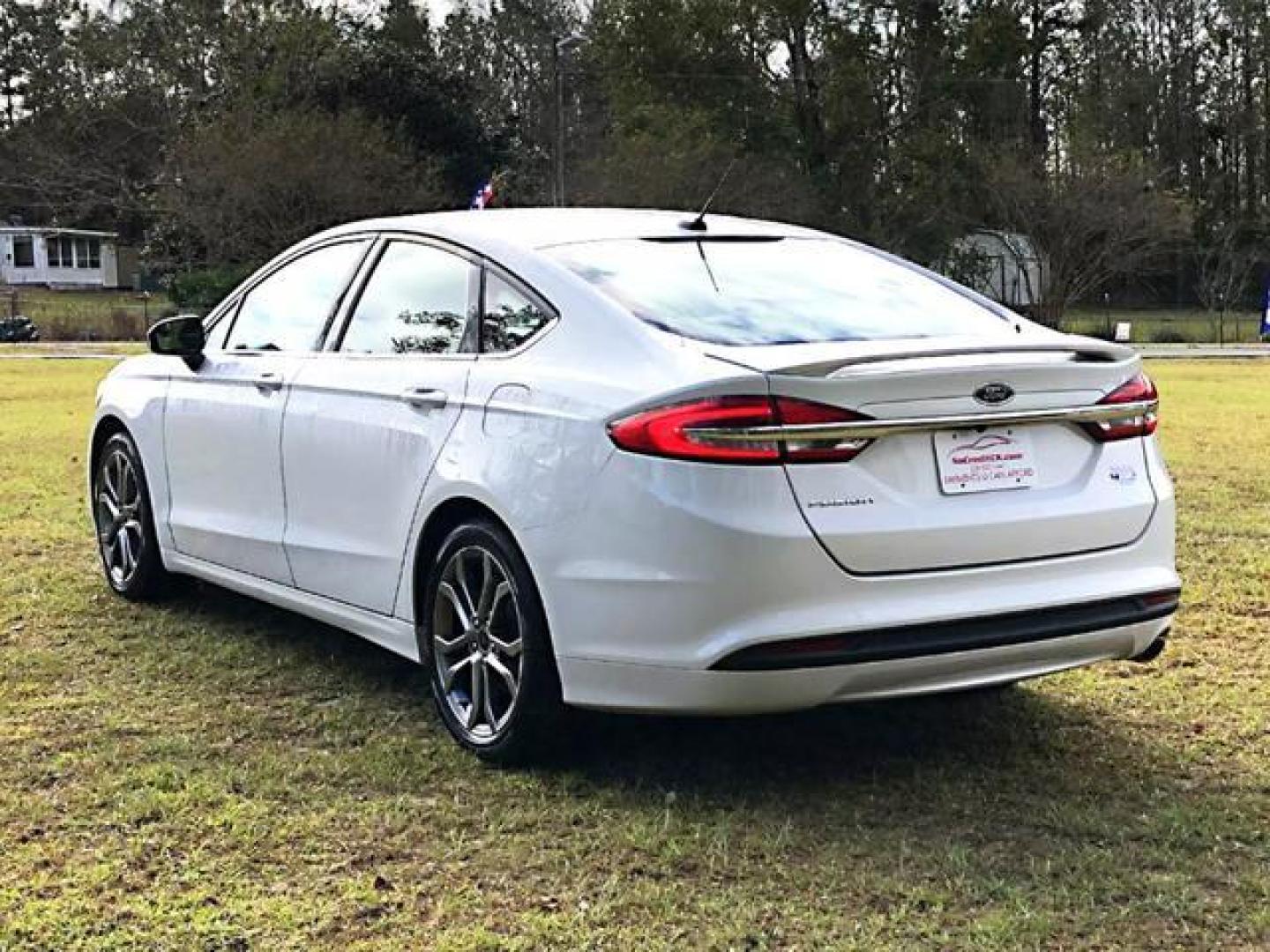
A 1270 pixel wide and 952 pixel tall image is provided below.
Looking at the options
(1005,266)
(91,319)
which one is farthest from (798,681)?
(1005,266)

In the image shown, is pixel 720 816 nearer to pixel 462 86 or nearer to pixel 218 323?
pixel 218 323

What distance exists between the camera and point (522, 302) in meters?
4.54

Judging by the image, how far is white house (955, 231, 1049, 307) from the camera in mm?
45406

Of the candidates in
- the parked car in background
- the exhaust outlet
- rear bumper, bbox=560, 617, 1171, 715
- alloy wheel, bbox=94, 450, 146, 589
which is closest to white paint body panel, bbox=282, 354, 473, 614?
rear bumper, bbox=560, 617, 1171, 715

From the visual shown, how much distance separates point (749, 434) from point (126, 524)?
3.75 m

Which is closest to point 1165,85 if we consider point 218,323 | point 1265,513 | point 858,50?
point 858,50

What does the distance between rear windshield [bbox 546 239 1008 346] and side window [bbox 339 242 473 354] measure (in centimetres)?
40

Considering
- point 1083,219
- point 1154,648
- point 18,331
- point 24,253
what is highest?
point 24,253

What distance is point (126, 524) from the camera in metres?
6.62

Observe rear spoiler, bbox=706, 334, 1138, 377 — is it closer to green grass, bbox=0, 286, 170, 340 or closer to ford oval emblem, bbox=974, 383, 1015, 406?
ford oval emblem, bbox=974, 383, 1015, 406

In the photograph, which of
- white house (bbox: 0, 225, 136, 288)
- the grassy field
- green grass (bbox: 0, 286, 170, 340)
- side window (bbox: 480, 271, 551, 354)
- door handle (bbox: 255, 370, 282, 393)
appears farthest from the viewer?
white house (bbox: 0, 225, 136, 288)

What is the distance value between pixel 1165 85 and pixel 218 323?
58.3 metres

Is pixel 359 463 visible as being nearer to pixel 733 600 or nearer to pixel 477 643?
pixel 477 643

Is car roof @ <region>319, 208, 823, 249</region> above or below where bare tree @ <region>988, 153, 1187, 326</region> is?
below
